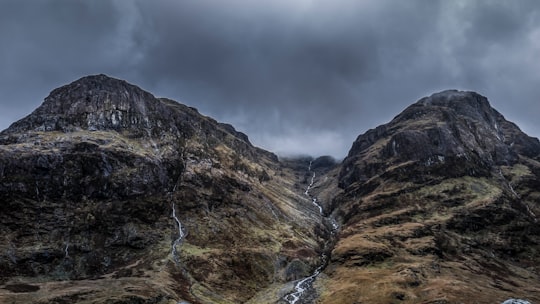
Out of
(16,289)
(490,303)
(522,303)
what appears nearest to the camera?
(522,303)

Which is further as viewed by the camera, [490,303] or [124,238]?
[124,238]

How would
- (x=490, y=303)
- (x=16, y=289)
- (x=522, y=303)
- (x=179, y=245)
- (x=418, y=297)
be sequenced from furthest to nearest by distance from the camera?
(x=179, y=245)
(x=418, y=297)
(x=490, y=303)
(x=16, y=289)
(x=522, y=303)

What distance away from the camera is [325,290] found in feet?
591

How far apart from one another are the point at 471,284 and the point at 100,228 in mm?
168132

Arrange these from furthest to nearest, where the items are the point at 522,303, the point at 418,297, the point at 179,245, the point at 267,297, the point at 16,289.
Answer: the point at 179,245 < the point at 267,297 < the point at 418,297 < the point at 16,289 < the point at 522,303

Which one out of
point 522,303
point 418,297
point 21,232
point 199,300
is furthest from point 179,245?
point 522,303

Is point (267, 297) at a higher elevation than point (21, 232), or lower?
lower

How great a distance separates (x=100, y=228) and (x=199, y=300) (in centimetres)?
6890

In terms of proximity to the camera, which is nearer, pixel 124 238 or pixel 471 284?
pixel 471 284

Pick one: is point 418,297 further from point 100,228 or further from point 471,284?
point 100,228

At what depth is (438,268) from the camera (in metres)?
195

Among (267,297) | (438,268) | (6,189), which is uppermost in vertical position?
(6,189)

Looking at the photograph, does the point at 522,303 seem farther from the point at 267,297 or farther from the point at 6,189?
the point at 6,189

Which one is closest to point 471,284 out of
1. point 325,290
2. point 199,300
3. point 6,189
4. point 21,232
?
point 325,290
